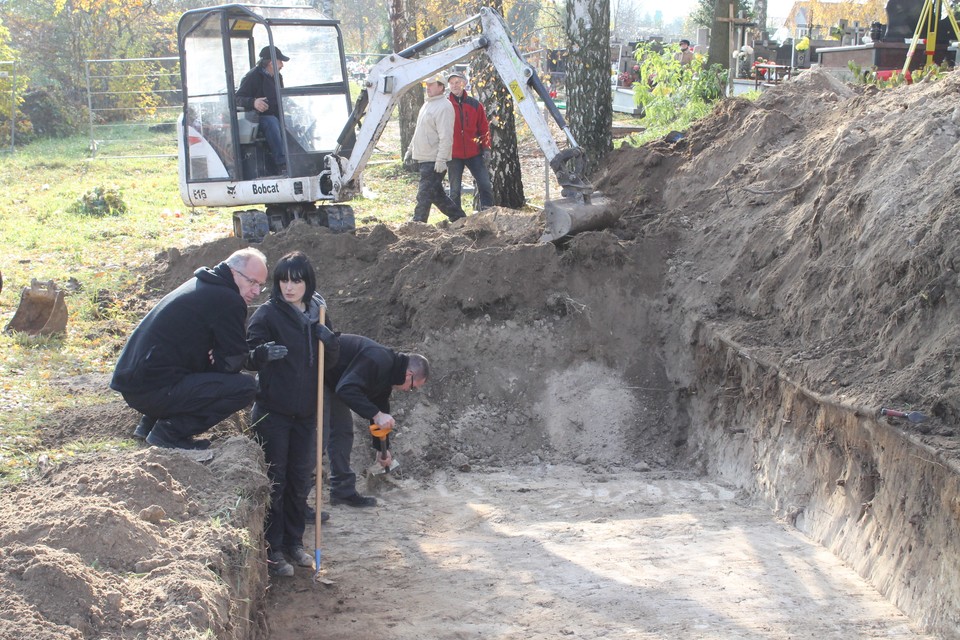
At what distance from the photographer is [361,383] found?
6.27 m

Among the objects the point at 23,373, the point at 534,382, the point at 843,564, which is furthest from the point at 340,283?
the point at 843,564

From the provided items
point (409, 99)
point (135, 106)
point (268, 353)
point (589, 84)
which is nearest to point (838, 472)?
point (268, 353)

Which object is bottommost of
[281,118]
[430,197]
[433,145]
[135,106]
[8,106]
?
[430,197]

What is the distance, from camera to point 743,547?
5699 millimetres

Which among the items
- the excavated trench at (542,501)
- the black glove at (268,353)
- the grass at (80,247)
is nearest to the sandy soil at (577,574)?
the excavated trench at (542,501)

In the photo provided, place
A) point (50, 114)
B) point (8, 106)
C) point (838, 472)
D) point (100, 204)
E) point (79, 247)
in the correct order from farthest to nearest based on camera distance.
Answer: point (50, 114) < point (8, 106) < point (100, 204) < point (79, 247) < point (838, 472)

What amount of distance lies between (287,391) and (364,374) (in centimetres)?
84

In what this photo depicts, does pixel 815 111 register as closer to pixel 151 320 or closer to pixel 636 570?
pixel 636 570

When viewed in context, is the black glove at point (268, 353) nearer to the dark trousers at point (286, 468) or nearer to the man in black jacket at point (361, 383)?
the dark trousers at point (286, 468)

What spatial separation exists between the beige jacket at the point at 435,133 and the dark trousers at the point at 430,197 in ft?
0.56

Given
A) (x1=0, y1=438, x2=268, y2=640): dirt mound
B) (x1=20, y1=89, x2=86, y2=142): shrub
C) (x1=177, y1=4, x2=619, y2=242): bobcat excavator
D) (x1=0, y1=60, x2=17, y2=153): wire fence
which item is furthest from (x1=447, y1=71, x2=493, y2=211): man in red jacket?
(x1=20, y1=89, x2=86, y2=142): shrub

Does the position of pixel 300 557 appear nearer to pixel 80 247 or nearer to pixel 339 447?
pixel 339 447

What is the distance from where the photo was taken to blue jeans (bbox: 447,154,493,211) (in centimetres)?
1240

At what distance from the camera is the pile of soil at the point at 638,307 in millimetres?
4797
